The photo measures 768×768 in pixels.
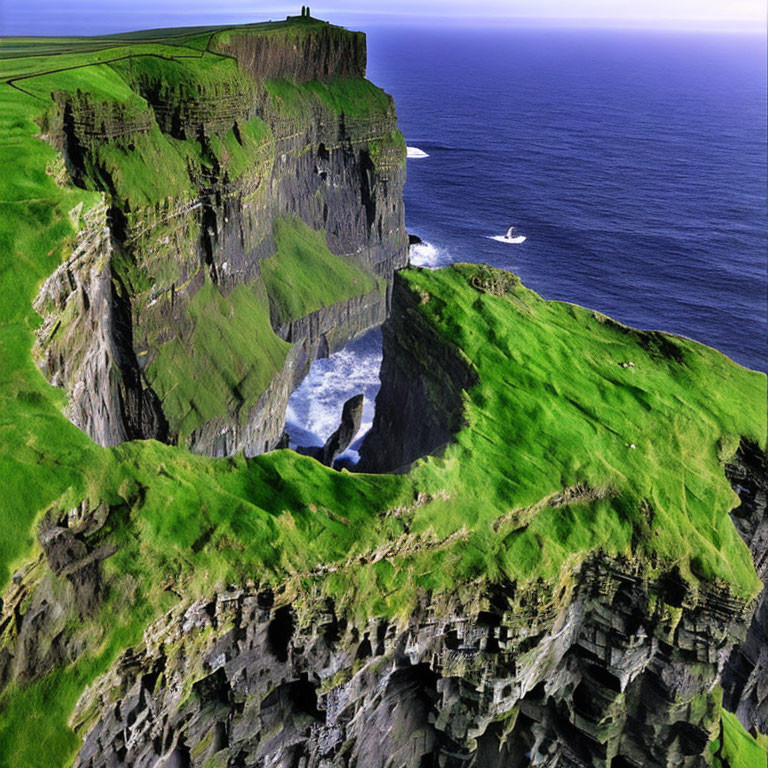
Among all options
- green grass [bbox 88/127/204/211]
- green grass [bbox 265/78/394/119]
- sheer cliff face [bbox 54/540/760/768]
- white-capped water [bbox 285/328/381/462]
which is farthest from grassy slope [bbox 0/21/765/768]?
green grass [bbox 265/78/394/119]

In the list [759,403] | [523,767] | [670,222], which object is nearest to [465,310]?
[759,403]

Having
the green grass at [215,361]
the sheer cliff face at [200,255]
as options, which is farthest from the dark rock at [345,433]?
the green grass at [215,361]

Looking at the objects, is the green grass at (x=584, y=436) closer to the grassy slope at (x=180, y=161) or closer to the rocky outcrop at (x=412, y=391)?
the rocky outcrop at (x=412, y=391)

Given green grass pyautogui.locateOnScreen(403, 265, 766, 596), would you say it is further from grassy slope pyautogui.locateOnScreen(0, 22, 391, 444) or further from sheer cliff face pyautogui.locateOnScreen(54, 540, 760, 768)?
grassy slope pyautogui.locateOnScreen(0, 22, 391, 444)

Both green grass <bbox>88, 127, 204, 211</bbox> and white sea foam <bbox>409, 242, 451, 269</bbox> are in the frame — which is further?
white sea foam <bbox>409, 242, 451, 269</bbox>

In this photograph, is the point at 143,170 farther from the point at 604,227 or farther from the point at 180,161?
the point at 604,227

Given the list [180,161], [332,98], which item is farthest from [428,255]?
[180,161]
